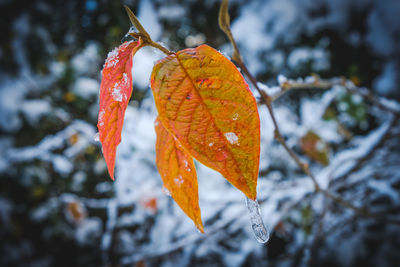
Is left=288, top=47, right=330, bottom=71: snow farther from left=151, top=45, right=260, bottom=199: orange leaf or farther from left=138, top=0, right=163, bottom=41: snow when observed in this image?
left=151, top=45, right=260, bottom=199: orange leaf

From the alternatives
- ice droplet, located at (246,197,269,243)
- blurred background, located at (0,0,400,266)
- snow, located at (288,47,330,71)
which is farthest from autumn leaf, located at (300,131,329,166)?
ice droplet, located at (246,197,269,243)

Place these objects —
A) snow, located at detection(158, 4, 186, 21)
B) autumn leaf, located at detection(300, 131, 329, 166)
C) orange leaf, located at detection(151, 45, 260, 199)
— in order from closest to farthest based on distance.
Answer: orange leaf, located at detection(151, 45, 260, 199), autumn leaf, located at detection(300, 131, 329, 166), snow, located at detection(158, 4, 186, 21)

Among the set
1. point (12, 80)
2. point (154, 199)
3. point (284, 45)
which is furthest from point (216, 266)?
point (12, 80)

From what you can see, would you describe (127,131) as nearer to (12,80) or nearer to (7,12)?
(12,80)

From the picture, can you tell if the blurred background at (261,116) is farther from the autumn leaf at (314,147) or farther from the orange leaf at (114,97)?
the orange leaf at (114,97)

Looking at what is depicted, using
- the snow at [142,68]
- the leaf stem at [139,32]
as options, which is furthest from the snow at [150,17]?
the leaf stem at [139,32]

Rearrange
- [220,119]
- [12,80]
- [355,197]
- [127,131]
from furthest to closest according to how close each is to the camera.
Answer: [12,80], [127,131], [355,197], [220,119]

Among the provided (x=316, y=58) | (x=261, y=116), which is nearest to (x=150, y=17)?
(x=261, y=116)

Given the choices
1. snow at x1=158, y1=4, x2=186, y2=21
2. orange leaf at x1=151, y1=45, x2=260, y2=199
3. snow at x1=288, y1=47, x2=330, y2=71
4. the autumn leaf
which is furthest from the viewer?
snow at x1=158, y1=4, x2=186, y2=21
